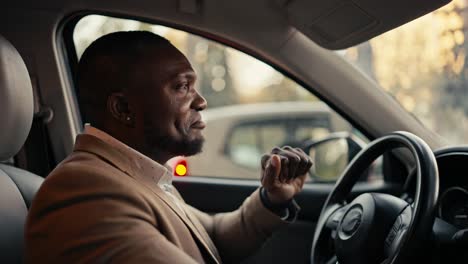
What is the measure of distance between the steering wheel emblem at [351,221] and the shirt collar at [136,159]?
1.76 feet

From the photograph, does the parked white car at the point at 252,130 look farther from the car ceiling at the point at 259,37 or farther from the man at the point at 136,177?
the man at the point at 136,177

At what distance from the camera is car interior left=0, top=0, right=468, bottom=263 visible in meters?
1.76

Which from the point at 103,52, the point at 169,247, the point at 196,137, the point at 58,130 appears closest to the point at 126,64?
the point at 103,52

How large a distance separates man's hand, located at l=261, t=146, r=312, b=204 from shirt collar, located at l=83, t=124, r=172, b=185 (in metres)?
0.38

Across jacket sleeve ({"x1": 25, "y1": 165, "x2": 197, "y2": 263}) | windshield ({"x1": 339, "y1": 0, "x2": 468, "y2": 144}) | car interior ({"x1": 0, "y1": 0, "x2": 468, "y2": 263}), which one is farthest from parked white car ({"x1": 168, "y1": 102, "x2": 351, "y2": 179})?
jacket sleeve ({"x1": 25, "y1": 165, "x2": 197, "y2": 263})

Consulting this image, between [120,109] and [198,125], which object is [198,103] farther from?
[120,109]

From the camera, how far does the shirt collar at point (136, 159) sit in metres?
1.75

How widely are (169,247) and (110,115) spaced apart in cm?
48

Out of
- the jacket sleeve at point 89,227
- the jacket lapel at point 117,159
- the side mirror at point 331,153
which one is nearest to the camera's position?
the jacket sleeve at point 89,227

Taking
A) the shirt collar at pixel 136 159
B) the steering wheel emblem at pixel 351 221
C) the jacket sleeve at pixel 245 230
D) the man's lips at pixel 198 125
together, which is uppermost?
the man's lips at pixel 198 125

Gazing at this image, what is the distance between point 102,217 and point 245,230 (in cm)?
86

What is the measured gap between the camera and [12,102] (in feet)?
6.22

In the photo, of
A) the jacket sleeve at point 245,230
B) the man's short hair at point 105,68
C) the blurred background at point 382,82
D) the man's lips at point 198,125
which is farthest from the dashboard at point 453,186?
the blurred background at point 382,82

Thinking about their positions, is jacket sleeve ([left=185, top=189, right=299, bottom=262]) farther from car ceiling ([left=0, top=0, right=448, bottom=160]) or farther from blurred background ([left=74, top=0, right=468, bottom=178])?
blurred background ([left=74, top=0, right=468, bottom=178])
